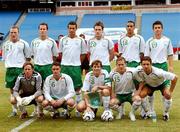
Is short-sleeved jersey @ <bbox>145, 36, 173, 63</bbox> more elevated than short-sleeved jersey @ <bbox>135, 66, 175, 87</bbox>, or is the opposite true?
short-sleeved jersey @ <bbox>145, 36, 173, 63</bbox>

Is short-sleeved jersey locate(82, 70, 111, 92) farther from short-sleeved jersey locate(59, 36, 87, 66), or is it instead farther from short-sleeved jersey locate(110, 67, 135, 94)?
short-sleeved jersey locate(59, 36, 87, 66)

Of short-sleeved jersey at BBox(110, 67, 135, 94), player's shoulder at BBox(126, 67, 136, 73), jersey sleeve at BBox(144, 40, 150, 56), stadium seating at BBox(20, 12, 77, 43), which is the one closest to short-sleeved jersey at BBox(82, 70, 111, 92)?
short-sleeved jersey at BBox(110, 67, 135, 94)

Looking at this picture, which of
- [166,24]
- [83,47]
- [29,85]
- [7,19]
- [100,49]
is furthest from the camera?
[7,19]

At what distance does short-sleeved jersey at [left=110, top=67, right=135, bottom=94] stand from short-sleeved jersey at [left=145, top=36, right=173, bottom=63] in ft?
1.82

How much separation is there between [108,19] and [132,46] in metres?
32.0

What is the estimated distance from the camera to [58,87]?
25.8 feet

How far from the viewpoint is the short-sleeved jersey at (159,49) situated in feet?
26.7

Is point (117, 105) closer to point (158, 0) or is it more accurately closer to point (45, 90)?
point (45, 90)

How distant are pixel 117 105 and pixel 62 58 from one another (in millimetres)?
1482

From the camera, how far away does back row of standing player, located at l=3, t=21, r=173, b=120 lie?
8.20 meters

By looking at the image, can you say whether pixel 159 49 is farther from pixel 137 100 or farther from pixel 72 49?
pixel 72 49

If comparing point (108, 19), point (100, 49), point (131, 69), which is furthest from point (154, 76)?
point (108, 19)

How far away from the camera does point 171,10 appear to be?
135 ft

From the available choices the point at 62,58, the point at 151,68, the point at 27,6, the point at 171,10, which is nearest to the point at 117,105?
the point at 151,68
